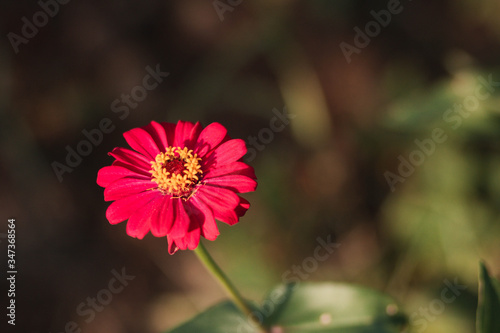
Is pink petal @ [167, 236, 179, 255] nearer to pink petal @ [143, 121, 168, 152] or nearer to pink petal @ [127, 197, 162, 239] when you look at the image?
pink petal @ [127, 197, 162, 239]

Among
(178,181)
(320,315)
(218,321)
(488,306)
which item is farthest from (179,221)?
(488,306)

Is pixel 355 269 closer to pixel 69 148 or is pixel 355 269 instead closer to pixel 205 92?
pixel 205 92

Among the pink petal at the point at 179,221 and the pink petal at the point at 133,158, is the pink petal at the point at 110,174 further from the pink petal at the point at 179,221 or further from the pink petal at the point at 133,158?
the pink petal at the point at 179,221

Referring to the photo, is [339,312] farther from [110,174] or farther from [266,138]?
[266,138]

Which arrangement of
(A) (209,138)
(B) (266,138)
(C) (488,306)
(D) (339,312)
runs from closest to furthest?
(C) (488,306)
(A) (209,138)
(D) (339,312)
(B) (266,138)

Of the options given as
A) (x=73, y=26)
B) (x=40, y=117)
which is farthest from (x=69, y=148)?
(x=73, y=26)

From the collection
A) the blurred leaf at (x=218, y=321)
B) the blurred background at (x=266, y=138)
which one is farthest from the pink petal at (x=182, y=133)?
the blurred background at (x=266, y=138)
